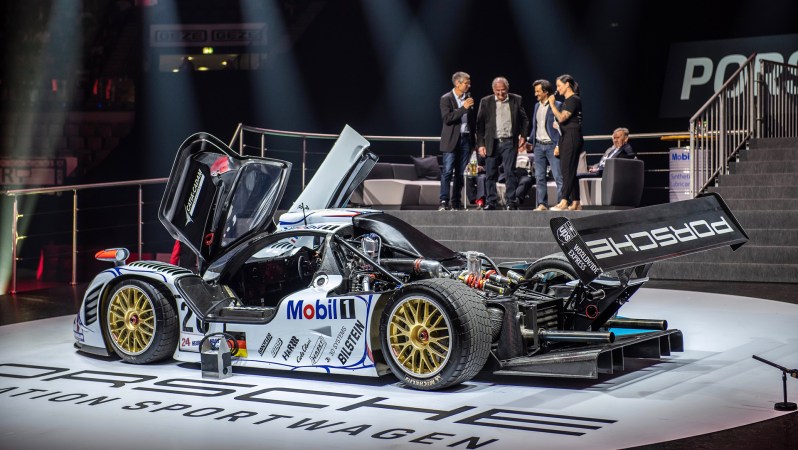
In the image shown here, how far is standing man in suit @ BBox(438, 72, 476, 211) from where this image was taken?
1391 cm

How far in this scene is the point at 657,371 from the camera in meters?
6.80

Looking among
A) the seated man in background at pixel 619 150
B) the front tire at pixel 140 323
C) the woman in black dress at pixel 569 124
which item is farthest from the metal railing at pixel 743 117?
the front tire at pixel 140 323

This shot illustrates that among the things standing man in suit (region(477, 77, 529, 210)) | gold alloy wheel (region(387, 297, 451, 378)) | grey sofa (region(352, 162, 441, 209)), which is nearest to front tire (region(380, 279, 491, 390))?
gold alloy wheel (region(387, 297, 451, 378))

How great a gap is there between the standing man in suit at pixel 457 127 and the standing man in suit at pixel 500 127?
0.97 feet

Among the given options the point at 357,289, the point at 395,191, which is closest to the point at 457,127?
the point at 395,191

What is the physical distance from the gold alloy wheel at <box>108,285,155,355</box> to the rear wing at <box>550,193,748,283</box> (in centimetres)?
309

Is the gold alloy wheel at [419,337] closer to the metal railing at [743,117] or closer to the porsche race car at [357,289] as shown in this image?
the porsche race car at [357,289]

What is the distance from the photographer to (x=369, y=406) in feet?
19.0

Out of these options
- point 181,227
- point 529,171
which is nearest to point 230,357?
point 181,227

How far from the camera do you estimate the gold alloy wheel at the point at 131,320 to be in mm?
7246

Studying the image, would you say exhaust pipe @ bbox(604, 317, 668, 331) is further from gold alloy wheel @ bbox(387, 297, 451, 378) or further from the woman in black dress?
the woman in black dress

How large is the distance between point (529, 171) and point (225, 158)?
31.3 feet

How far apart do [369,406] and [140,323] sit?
7.54 ft

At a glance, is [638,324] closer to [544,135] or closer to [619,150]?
[544,135]
